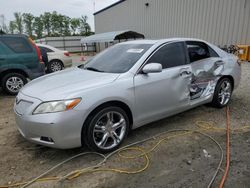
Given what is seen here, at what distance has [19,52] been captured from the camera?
20.5 ft

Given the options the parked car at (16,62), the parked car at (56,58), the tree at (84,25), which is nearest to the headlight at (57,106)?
the parked car at (16,62)

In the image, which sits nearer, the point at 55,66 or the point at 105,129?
the point at 105,129

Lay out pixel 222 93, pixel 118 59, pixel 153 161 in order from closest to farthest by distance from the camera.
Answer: pixel 153 161 → pixel 118 59 → pixel 222 93

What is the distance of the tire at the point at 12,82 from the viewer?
20.4 ft

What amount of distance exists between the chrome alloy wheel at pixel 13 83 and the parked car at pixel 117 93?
3.31 metres

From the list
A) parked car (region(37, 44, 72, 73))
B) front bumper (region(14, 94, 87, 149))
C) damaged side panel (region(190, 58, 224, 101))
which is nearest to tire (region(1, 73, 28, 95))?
parked car (region(37, 44, 72, 73))

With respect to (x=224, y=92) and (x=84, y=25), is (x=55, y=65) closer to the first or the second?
(x=224, y=92)

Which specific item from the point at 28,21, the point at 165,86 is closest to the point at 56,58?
the point at 165,86

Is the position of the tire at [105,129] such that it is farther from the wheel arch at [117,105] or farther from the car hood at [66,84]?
the car hood at [66,84]

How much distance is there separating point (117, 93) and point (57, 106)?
80 centimetres

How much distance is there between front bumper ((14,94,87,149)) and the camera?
2.65 m

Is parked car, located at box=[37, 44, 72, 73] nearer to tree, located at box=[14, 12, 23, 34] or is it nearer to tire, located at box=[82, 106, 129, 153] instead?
tire, located at box=[82, 106, 129, 153]

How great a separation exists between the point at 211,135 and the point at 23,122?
2.84m

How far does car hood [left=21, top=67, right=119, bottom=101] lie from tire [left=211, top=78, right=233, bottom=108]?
2.49 meters
